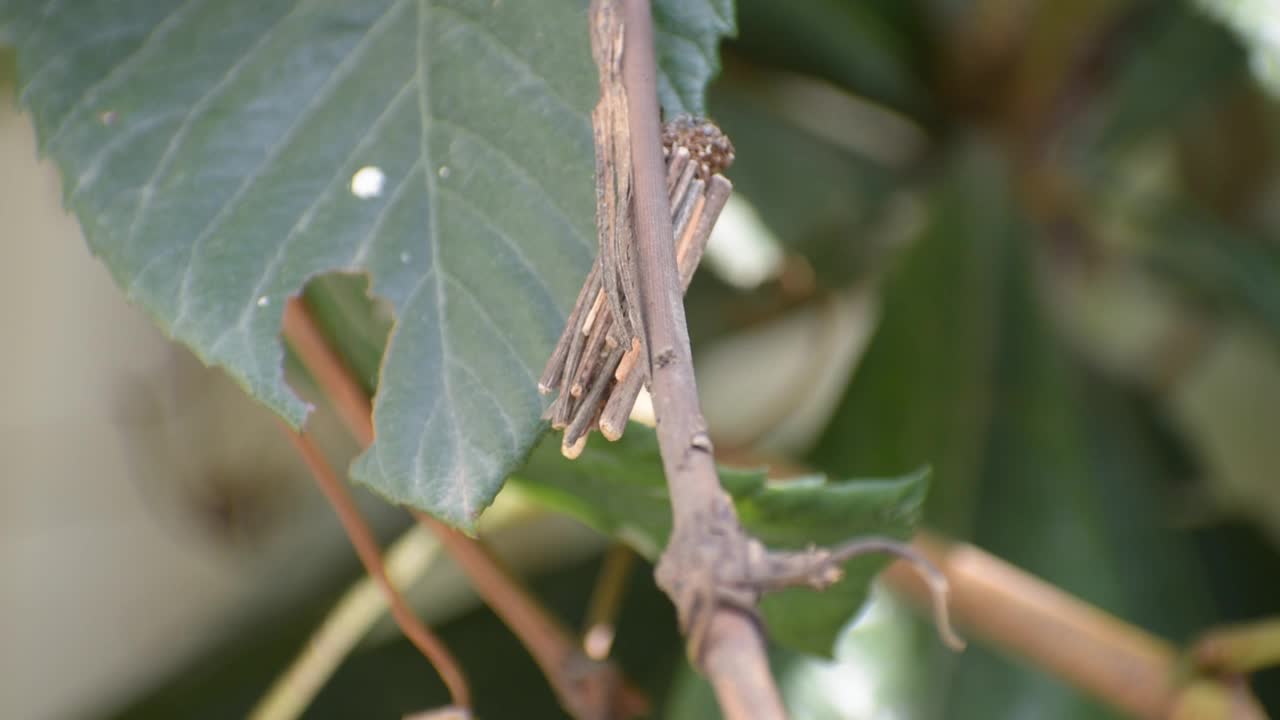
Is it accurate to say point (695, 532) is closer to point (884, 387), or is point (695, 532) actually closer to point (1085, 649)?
point (1085, 649)

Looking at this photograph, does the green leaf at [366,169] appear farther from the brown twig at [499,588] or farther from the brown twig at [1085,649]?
the brown twig at [1085,649]

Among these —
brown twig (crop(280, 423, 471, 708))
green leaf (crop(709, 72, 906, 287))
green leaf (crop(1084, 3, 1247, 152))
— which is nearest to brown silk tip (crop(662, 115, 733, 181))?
brown twig (crop(280, 423, 471, 708))

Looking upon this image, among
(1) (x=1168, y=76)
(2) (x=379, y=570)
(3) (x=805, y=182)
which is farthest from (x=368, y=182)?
(1) (x=1168, y=76)

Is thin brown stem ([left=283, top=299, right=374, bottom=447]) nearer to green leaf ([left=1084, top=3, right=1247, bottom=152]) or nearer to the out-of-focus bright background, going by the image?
the out-of-focus bright background

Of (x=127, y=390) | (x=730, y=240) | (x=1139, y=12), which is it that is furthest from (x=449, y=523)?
(x=127, y=390)

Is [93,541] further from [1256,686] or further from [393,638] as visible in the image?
[1256,686]

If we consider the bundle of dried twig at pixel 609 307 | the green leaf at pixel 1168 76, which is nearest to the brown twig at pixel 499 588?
the bundle of dried twig at pixel 609 307
